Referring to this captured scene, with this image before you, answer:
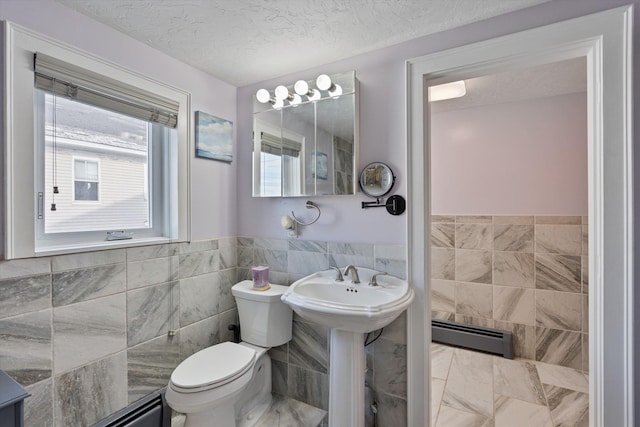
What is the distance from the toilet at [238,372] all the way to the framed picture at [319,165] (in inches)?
30.7

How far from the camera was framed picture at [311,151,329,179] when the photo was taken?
185cm

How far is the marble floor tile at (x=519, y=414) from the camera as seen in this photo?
1.83 meters

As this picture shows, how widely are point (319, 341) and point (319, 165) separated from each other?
3.68 ft

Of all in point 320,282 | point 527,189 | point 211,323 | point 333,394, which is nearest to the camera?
point 333,394

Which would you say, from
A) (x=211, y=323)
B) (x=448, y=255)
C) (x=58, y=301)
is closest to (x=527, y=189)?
(x=448, y=255)

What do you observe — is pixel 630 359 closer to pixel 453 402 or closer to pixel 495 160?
pixel 453 402

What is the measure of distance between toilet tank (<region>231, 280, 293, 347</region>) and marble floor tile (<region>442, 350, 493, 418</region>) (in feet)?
4.04

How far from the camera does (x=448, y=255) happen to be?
290 cm

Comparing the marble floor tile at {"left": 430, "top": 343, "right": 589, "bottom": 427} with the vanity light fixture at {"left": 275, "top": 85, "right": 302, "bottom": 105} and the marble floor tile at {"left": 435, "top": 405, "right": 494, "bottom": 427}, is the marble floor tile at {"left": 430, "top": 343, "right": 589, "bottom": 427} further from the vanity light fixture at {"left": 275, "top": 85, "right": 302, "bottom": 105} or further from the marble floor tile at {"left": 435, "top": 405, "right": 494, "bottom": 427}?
the vanity light fixture at {"left": 275, "top": 85, "right": 302, "bottom": 105}

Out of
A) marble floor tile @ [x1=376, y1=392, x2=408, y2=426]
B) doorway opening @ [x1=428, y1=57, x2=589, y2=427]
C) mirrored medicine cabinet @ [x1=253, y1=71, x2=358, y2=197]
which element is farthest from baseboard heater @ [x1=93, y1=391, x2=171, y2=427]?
doorway opening @ [x1=428, y1=57, x2=589, y2=427]

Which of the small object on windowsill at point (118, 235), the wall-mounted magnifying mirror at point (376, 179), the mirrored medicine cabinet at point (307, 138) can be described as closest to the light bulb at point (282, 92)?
the mirrored medicine cabinet at point (307, 138)

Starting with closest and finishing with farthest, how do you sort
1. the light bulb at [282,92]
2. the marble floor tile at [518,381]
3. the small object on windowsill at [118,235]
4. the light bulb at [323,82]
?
the small object on windowsill at [118,235] < the light bulb at [323,82] < the light bulb at [282,92] < the marble floor tile at [518,381]

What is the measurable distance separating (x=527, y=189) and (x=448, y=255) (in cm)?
88

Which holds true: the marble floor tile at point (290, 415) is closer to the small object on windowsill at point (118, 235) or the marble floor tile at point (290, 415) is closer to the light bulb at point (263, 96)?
the small object on windowsill at point (118, 235)
